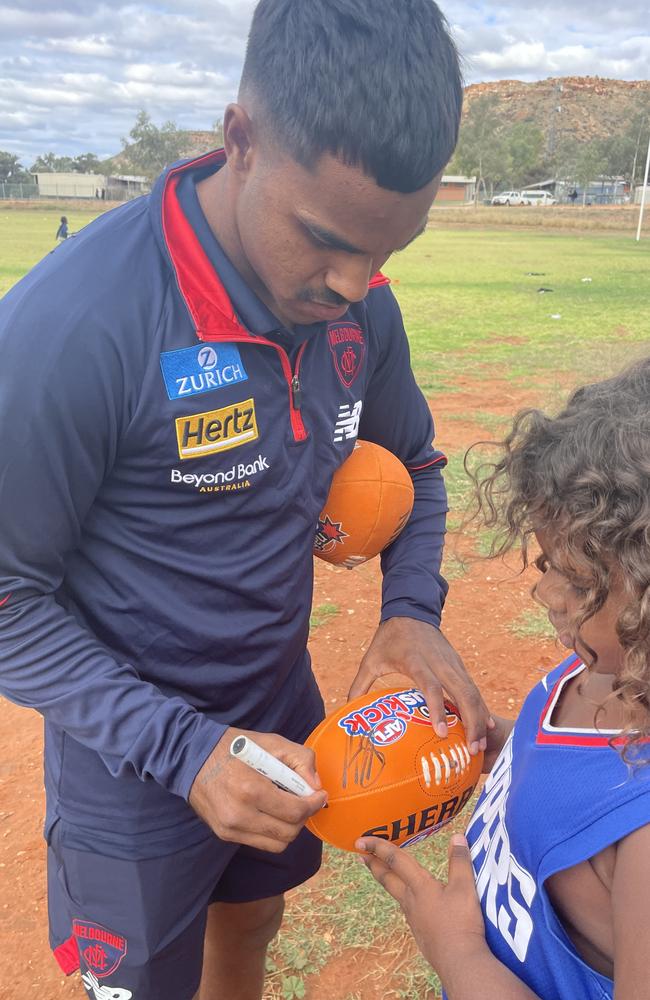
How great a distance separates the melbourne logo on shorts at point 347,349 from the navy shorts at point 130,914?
3.92 ft

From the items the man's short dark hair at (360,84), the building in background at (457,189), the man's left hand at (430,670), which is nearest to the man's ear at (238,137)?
the man's short dark hair at (360,84)

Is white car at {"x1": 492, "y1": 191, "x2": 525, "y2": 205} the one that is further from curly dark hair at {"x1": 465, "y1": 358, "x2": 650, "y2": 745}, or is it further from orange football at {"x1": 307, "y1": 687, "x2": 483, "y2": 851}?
curly dark hair at {"x1": 465, "y1": 358, "x2": 650, "y2": 745}

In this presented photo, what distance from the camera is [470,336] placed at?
14.0 m

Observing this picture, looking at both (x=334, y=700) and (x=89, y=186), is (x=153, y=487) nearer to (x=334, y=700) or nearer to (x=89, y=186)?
(x=334, y=700)

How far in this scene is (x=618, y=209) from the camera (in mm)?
67812

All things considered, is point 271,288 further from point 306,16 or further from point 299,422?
Answer: point 306,16

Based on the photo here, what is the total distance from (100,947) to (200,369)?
1.34m

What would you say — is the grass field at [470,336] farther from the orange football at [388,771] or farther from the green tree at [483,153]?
the green tree at [483,153]

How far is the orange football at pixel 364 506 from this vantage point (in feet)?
7.81

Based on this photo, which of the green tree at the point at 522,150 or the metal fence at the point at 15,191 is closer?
the metal fence at the point at 15,191

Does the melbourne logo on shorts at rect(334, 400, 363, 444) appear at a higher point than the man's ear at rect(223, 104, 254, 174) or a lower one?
lower

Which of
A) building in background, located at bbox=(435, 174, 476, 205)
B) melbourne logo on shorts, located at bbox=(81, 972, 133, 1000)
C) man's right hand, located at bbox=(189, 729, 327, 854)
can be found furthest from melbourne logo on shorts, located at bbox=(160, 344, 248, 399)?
building in background, located at bbox=(435, 174, 476, 205)

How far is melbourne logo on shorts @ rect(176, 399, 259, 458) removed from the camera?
1.73 m

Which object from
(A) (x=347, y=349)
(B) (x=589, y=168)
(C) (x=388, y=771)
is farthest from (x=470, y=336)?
(B) (x=589, y=168)
